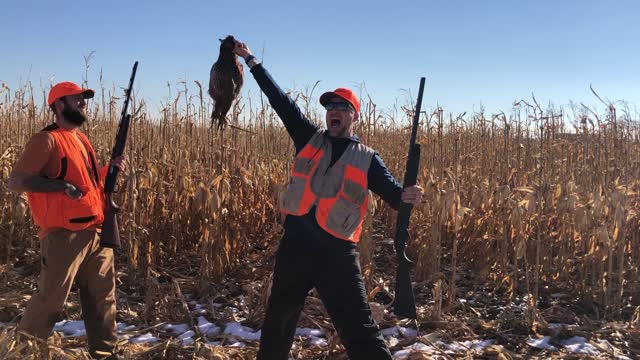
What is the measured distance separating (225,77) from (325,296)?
4.50 ft

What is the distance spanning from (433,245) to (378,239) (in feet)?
4.30

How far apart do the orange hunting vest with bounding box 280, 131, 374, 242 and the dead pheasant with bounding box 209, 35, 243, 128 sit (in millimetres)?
581

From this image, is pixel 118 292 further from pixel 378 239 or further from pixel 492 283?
pixel 492 283

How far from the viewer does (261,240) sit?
5148mm

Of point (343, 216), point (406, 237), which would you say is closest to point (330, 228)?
point (343, 216)

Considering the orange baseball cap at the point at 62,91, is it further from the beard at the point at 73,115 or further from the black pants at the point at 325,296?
the black pants at the point at 325,296

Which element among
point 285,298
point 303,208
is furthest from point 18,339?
point 303,208

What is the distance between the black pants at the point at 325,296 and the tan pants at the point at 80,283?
1.07 meters

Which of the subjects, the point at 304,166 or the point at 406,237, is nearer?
the point at 304,166

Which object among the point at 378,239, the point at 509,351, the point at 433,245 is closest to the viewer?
the point at 509,351

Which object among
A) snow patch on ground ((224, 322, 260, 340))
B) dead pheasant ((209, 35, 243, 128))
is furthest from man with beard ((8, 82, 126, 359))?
snow patch on ground ((224, 322, 260, 340))

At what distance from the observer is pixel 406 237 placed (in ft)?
8.98

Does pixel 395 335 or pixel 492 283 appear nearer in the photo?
pixel 395 335

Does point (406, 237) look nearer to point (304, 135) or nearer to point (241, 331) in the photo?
point (304, 135)
